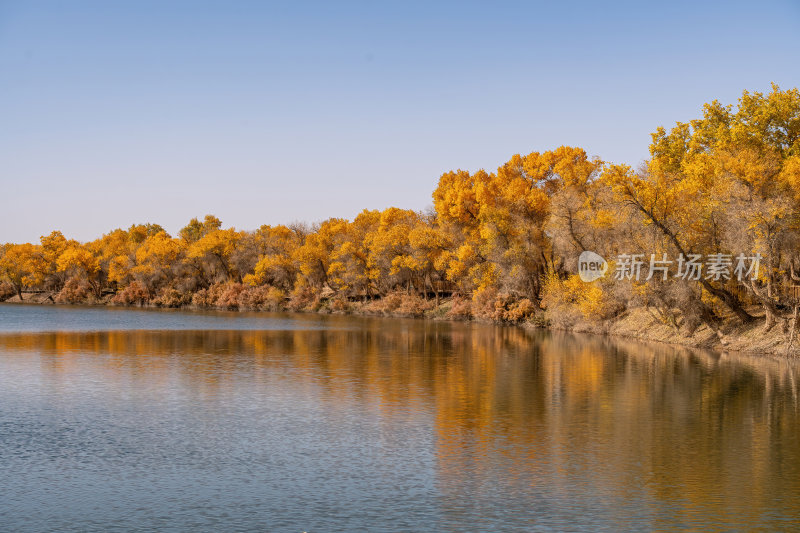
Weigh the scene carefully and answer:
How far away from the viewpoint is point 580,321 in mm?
66562

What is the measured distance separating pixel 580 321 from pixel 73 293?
93796 mm

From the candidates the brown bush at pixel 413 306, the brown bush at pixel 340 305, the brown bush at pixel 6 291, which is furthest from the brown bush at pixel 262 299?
the brown bush at pixel 6 291

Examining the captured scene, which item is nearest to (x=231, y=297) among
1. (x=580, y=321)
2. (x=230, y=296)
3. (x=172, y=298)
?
(x=230, y=296)

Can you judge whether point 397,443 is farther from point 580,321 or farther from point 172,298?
point 172,298

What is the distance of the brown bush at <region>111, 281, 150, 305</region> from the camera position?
120938mm

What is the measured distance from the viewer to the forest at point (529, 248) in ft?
153

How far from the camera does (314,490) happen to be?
19078 millimetres

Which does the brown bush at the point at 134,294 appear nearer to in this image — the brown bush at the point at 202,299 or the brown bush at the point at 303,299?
the brown bush at the point at 202,299

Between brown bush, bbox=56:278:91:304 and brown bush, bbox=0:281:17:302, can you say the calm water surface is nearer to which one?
brown bush, bbox=56:278:91:304

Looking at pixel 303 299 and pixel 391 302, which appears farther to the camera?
pixel 303 299

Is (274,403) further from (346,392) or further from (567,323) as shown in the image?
(567,323)

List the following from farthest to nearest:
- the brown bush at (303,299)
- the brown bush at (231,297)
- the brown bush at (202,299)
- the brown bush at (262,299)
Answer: the brown bush at (202,299), the brown bush at (231,297), the brown bush at (262,299), the brown bush at (303,299)

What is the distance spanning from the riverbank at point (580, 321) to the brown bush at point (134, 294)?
1.14 m

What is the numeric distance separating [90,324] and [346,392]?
173 ft
